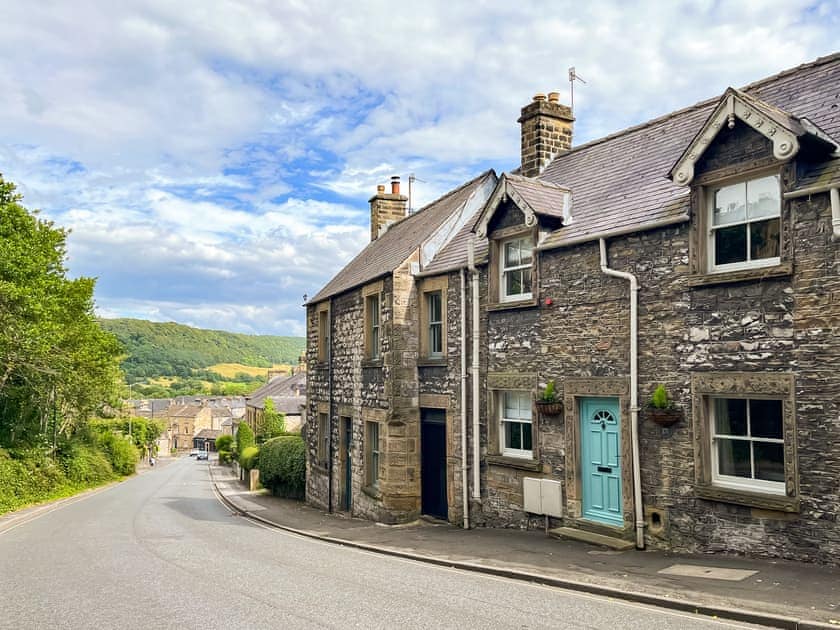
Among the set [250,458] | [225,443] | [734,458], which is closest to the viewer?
→ [734,458]

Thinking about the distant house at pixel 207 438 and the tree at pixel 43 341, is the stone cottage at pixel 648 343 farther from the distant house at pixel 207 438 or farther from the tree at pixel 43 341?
the distant house at pixel 207 438

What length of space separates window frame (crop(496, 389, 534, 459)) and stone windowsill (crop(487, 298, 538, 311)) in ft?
5.44

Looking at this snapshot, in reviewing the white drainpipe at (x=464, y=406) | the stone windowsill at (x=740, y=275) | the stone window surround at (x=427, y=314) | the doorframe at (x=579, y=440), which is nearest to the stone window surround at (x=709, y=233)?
the stone windowsill at (x=740, y=275)

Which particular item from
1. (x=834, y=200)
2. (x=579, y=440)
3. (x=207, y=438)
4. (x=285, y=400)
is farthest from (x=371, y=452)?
(x=207, y=438)

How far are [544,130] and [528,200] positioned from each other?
5.05m

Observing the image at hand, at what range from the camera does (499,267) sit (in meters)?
14.5

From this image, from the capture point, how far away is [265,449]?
32.7 meters

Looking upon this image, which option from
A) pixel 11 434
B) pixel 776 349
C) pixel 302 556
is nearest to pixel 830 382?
pixel 776 349

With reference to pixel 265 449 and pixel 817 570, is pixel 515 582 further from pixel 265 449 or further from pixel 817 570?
pixel 265 449

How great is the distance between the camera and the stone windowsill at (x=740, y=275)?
941 cm

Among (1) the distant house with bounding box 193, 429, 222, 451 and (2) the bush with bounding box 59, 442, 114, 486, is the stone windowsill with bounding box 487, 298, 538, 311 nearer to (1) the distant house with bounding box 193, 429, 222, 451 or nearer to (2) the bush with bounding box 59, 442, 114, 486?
(2) the bush with bounding box 59, 442, 114, 486

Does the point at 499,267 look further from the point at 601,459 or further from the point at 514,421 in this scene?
the point at 601,459

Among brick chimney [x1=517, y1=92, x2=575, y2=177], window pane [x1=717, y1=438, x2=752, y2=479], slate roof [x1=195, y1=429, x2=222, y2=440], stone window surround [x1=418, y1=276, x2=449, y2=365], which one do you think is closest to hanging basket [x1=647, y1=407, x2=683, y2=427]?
window pane [x1=717, y1=438, x2=752, y2=479]

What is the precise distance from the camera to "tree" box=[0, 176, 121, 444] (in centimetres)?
2552
